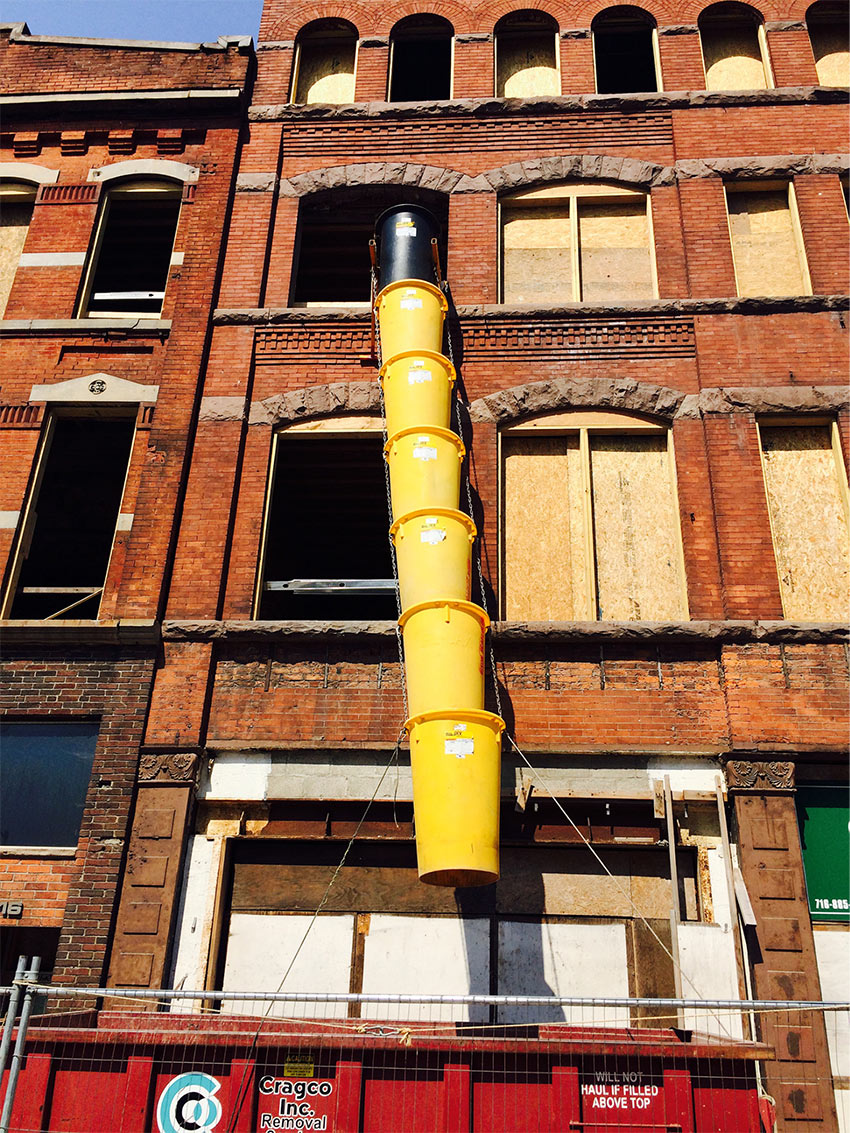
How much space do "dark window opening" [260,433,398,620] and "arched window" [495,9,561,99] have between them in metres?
6.58

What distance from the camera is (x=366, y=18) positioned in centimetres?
1466

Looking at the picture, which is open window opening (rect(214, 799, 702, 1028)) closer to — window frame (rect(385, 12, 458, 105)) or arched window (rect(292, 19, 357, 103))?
window frame (rect(385, 12, 458, 105))

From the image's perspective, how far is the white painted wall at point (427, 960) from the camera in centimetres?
868

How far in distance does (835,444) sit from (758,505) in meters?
1.43

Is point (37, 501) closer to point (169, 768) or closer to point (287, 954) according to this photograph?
point (169, 768)

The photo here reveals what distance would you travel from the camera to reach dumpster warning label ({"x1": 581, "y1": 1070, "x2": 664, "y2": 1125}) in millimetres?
5656

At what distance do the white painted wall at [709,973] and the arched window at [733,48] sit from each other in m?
12.1

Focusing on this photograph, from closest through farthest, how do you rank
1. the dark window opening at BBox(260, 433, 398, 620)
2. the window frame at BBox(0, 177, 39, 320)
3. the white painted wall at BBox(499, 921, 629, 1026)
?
the white painted wall at BBox(499, 921, 629, 1026)
the dark window opening at BBox(260, 433, 398, 620)
the window frame at BBox(0, 177, 39, 320)

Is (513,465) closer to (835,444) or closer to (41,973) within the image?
(835,444)

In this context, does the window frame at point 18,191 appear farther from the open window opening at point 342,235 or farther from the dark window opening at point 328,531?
the dark window opening at point 328,531

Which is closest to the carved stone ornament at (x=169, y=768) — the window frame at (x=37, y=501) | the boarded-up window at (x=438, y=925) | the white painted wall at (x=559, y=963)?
the boarded-up window at (x=438, y=925)

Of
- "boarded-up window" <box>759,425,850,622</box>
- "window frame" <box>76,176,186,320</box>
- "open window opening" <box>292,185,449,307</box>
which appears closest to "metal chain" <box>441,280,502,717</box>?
"open window opening" <box>292,185,449,307</box>

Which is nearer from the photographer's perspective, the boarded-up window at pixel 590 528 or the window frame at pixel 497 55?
the boarded-up window at pixel 590 528

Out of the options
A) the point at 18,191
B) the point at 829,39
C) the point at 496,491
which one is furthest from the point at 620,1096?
the point at 829,39
